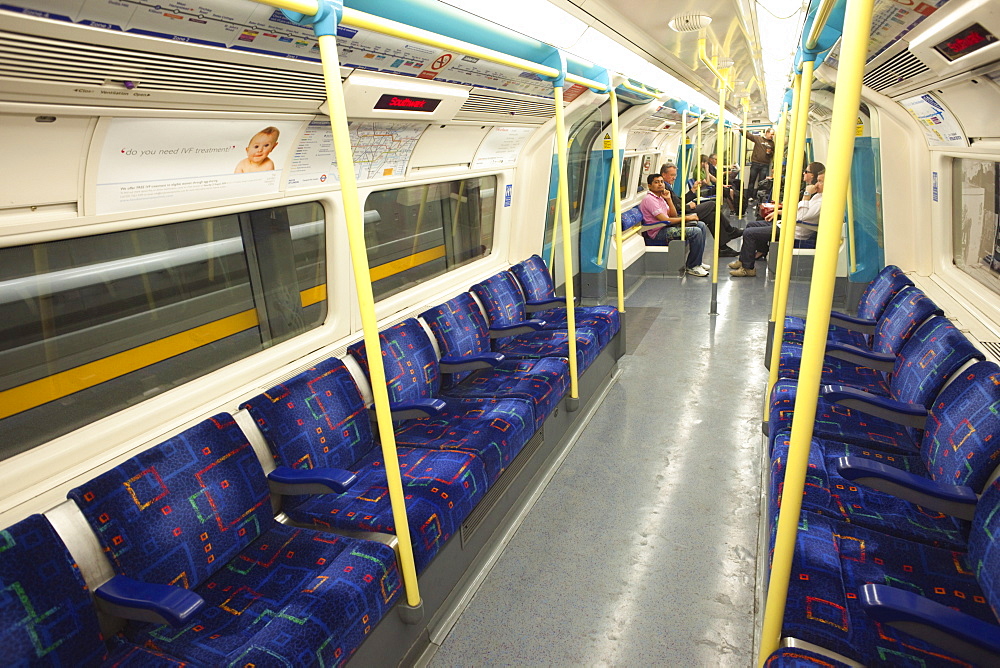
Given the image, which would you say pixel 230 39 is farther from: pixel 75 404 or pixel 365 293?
pixel 75 404

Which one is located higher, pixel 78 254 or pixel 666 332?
pixel 78 254

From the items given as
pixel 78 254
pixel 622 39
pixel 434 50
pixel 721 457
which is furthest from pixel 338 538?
pixel 78 254

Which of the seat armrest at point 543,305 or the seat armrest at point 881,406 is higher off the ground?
the seat armrest at point 543,305

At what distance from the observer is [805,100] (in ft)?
12.2

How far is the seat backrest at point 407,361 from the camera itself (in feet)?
11.6

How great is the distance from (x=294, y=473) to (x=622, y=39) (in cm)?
405

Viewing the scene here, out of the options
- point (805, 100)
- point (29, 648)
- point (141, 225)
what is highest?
point (805, 100)

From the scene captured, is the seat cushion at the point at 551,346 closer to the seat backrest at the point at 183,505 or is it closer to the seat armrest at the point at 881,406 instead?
the seat armrest at the point at 881,406

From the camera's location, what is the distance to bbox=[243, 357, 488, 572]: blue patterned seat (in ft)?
8.71

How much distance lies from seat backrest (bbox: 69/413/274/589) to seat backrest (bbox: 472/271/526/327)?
2563mm

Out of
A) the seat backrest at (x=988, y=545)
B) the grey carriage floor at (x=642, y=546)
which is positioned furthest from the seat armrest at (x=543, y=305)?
the seat backrest at (x=988, y=545)

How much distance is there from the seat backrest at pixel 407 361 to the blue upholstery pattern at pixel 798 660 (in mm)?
2191

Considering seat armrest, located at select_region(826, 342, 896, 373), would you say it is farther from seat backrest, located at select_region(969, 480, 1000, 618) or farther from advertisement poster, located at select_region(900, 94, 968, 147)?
seat backrest, located at select_region(969, 480, 1000, 618)

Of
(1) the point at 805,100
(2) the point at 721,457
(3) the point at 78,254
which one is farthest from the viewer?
(3) the point at 78,254
